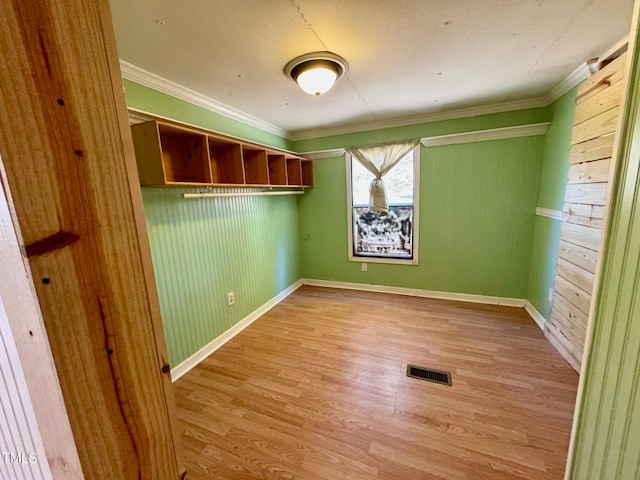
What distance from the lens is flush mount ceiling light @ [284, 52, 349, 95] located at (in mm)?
1770

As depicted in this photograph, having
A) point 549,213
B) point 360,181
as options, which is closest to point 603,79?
point 549,213

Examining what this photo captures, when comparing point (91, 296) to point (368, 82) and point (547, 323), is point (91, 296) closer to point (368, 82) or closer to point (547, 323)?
point (368, 82)

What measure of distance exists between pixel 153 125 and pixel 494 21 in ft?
7.34

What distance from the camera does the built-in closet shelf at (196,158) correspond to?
1779 mm

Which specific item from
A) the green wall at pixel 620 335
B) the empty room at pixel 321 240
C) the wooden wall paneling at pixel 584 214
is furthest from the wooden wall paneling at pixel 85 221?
the wooden wall paneling at pixel 584 214

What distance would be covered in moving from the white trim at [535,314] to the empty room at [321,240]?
28 millimetres

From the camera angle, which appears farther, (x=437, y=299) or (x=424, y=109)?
(x=437, y=299)

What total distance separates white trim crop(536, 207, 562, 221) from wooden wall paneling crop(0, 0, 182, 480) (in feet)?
10.6

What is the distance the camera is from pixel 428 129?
320cm

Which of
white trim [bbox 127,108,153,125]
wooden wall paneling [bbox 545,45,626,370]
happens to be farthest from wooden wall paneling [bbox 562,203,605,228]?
white trim [bbox 127,108,153,125]

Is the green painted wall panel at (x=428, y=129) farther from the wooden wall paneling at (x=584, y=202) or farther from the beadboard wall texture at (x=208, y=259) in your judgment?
the beadboard wall texture at (x=208, y=259)

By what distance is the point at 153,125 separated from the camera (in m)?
1.74

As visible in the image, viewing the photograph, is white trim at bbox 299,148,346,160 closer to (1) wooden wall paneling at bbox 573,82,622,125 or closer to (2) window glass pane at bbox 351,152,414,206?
(2) window glass pane at bbox 351,152,414,206

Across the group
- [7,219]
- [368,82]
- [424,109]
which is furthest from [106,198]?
[424,109]
